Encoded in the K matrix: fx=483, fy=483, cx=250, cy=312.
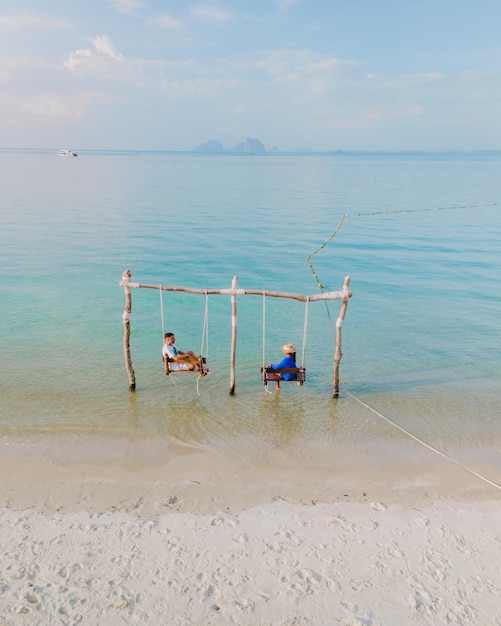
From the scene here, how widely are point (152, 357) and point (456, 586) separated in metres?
9.92

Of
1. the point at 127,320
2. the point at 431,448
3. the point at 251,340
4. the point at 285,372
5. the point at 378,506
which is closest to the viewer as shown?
the point at 378,506

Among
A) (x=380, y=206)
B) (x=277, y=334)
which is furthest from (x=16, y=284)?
(x=380, y=206)

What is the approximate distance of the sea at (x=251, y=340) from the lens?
32.8 ft

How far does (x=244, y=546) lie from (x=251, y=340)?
9.47 m

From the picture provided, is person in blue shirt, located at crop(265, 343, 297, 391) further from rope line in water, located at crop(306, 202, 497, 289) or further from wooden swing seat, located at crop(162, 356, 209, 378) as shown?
rope line in water, located at crop(306, 202, 497, 289)

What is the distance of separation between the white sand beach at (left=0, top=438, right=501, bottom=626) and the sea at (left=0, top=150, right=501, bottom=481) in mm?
850

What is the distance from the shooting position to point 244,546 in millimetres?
6727

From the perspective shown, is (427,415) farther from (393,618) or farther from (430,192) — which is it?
(430,192)

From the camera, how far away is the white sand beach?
578 centimetres

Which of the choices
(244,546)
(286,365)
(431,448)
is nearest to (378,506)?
(244,546)

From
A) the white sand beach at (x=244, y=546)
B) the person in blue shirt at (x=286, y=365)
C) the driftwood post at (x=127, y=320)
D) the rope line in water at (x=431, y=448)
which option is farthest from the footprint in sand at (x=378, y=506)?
the driftwood post at (x=127, y=320)

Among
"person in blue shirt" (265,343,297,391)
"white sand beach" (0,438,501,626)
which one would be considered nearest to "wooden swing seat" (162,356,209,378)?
"person in blue shirt" (265,343,297,391)

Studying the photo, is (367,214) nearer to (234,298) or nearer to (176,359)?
(234,298)

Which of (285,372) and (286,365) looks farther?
(286,365)
